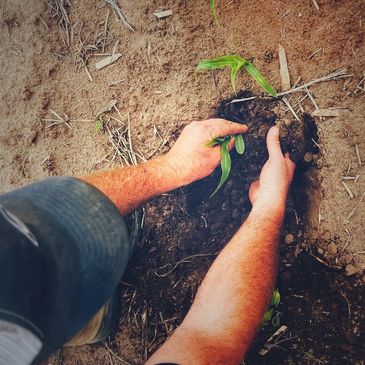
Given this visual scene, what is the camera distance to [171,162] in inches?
71.0

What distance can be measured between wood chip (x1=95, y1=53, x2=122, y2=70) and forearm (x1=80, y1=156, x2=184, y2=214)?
618 millimetres

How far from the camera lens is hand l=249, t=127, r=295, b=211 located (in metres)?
1.67

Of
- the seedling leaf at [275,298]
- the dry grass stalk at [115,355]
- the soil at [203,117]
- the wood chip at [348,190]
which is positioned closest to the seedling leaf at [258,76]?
the soil at [203,117]

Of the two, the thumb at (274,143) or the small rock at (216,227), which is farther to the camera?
the small rock at (216,227)

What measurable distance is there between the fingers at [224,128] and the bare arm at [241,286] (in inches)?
5.7

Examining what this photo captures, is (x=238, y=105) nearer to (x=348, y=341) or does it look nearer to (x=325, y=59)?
(x=325, y=59)

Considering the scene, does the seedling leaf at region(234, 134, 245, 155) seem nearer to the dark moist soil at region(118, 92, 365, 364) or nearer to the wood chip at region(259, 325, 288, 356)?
the dark moist soil at region(118, 92, 365, 364)

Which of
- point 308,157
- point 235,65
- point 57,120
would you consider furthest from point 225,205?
point 57,120

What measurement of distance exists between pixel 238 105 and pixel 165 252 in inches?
33.5

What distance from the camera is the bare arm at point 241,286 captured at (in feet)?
4.69

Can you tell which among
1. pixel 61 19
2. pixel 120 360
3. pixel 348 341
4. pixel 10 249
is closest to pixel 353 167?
pixel 348 341

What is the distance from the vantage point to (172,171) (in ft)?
5.86

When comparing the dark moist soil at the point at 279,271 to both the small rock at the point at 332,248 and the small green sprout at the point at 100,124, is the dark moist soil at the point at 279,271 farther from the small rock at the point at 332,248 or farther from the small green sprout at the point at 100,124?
the small green sprout at the point at 100,124

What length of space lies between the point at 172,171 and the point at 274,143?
510 mm
